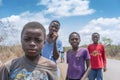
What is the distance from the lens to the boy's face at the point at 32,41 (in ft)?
10.0

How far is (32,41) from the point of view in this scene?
306 cm

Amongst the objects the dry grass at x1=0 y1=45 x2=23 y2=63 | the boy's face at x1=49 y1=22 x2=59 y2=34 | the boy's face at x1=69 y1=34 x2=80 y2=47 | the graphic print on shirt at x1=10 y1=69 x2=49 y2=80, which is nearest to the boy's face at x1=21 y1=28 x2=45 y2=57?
the graphic print on shirt at x1=10 y1=69 x2=49 y2=80

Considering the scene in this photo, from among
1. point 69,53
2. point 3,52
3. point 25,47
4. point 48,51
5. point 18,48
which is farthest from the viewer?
point 18,48

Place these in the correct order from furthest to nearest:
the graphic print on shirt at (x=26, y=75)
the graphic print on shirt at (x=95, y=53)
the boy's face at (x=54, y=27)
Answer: the graphic print on shirt at (x=95, y=53)
the boy's face at (x=54, y=27)
the graphic print on shirt at (x=26, y=75)

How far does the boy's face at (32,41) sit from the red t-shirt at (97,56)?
20.2 ft

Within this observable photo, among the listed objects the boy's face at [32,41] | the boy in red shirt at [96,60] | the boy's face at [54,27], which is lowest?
the boy in red shirt at [96,60]

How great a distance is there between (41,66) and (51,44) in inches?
99.1

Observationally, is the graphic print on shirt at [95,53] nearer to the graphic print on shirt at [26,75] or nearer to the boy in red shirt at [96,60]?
the boy in red shirt at [96,60]

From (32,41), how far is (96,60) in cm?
630

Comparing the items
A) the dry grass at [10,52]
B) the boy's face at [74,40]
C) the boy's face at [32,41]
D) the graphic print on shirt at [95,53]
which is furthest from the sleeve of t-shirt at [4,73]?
the dry grass at [10,52]

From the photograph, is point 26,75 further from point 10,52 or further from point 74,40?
point 10,52

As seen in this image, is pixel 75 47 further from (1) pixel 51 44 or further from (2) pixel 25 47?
(2) pixel 25 47

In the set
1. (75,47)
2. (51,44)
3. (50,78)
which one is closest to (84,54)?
(75,47)

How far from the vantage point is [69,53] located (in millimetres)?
6051
